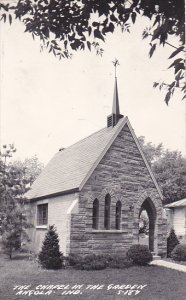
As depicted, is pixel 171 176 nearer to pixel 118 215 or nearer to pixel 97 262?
pixel 118 215

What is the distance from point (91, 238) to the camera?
709 inches

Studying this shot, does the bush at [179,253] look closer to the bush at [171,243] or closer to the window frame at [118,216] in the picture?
the bush at [171,243]

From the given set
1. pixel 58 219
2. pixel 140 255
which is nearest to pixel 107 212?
pixel 58 219

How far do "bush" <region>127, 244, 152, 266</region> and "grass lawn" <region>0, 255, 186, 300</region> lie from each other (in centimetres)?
58

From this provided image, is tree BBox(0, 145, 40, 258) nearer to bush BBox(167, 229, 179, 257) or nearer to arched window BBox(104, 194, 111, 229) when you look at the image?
arched window BBox(104, 194, 111, 229)

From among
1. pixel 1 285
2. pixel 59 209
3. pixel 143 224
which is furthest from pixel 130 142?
pixel 143 224

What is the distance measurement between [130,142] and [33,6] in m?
14.5

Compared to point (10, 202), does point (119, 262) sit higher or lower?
lower

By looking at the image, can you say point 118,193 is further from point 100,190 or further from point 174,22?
point 174,22

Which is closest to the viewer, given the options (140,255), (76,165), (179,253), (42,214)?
(140,255)

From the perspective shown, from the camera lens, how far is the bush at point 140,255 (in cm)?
1712

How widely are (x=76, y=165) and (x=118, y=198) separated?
336 centimetres

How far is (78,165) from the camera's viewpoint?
68.3 feet

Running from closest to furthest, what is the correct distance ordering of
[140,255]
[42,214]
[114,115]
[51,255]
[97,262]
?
[97,262] → [51,255] → [140,255] → [114,115] → [42,214]
